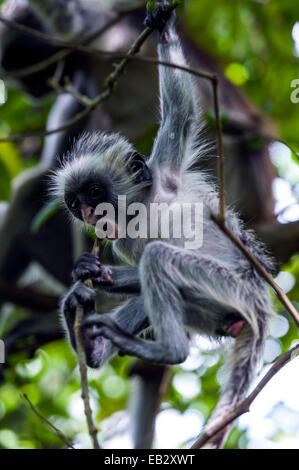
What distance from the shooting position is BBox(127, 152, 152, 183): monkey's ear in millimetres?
2924

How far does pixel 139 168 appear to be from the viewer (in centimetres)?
294

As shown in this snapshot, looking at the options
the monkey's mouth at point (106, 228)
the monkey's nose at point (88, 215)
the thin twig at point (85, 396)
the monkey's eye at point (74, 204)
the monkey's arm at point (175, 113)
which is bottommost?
the thin twig at point (85, 396)

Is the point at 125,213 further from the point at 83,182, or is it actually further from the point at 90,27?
the point at 90,27

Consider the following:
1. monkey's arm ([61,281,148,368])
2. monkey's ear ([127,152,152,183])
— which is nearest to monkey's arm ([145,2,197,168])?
monkey's ear ([127,152,152,183])

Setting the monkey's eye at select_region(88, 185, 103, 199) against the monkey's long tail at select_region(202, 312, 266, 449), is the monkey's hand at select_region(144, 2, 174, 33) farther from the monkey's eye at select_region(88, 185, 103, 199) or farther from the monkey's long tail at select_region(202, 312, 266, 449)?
the monkey's long tail at select_region(202, 312, 266, 449)

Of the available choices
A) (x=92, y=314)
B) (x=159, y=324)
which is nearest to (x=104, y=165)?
(x=92, y=314)

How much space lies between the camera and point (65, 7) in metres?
6.73

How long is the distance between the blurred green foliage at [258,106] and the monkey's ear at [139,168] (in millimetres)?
1935

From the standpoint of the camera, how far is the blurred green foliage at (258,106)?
202 inches

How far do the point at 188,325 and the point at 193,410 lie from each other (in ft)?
10.3

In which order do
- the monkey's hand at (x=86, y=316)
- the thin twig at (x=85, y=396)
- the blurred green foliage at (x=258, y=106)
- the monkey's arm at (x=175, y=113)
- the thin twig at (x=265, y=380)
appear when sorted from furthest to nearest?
1. the blurred green foliage at (x=258, y=106)
2. the monkey's arm at (x=175, y=113)
3. the monkey's hand at (x=86, y=316)
4. the thin twig at (x=265, y=380)
5. the thin twig at (x=85, y=396)

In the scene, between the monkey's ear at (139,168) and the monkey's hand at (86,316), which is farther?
the monkey's ear at (139,168)

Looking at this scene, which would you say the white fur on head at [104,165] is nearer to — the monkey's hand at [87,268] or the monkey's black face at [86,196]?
the monkey's black face at [86,196]

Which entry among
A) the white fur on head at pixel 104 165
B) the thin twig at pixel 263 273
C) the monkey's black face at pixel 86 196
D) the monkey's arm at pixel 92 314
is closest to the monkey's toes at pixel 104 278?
the monkey's arm at pixel 92 314
